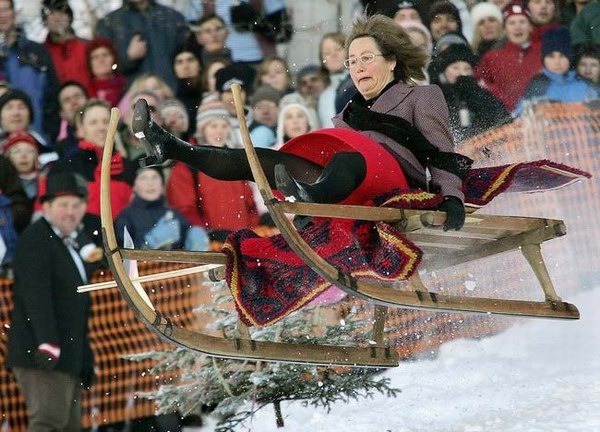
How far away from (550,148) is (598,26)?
825 mm

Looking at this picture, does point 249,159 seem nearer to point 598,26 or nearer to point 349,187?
point 349,187

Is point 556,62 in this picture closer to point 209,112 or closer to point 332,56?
point 332,56

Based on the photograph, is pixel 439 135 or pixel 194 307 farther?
pixel 194 307

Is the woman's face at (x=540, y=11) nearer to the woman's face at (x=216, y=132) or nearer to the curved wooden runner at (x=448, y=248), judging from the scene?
the woman's face at (x=216, y=132)

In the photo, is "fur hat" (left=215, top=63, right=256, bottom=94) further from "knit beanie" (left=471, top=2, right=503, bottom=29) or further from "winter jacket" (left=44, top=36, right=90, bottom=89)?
"knit beanie" (left=471, top=2, right=503, bottom=29)

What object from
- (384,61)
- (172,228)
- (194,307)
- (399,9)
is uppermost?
(399,9)

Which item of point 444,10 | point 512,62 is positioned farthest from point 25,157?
point 512,62

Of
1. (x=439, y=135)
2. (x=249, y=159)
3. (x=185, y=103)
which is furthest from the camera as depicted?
(x=185, y=103)

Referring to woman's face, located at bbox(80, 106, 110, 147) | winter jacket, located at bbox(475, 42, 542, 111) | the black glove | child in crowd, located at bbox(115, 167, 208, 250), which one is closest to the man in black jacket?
child in crowd, located at bbox(115, 167, 208, 250)

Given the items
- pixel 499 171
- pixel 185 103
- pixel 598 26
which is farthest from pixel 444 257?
pixel 598 26

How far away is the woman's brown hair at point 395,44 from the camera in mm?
5215

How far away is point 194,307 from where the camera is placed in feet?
21.8

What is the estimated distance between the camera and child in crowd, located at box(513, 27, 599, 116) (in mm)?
7699

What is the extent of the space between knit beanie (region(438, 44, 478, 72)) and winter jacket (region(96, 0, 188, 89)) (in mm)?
1559
